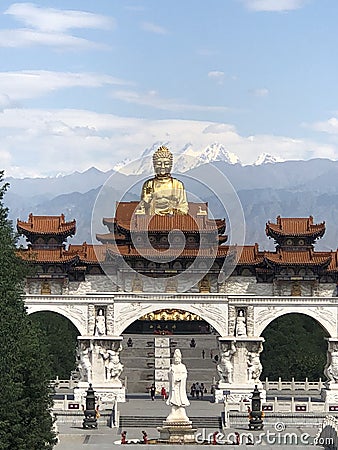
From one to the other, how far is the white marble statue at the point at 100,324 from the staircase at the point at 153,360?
5.40 meters

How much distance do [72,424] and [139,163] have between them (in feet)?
114

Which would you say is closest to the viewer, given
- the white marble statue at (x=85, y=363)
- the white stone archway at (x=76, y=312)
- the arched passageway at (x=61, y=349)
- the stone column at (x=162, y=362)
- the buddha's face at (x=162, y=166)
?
the white marble statue at (x=85, y=363)

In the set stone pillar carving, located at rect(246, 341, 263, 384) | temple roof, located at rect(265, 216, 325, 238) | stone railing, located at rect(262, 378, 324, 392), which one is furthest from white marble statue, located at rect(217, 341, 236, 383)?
temple roof, located at rect(265, 216, 325, 238)

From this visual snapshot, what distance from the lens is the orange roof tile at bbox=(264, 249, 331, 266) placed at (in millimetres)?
62906

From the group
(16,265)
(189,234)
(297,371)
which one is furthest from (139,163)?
(16,265)

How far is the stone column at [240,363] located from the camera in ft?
186

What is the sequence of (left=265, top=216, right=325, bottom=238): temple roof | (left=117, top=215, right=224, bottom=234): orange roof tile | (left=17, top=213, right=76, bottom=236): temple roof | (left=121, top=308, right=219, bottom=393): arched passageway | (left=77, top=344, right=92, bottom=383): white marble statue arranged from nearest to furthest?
(left=77, top=344, right=92, bottom=383): white marble statue
(left=121, top=308, right=219, bottom=393): arched passageway
(left=265, top=216, right=325, bottom=238): temple roof
(left=17, top=213, right=76, bottom=236): temple roof
(left=117, top=215, right=224, bottom=234): orange roof tile

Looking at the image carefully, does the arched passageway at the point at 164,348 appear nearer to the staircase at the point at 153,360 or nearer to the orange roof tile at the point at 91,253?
the staircase at the point at 153,360

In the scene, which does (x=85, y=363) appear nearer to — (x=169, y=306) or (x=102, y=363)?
(x=102, y=363)

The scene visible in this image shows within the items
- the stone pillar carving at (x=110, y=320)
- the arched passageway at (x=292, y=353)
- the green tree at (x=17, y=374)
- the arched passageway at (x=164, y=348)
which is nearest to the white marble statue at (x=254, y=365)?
the arched passageway at (x=164, y=348)

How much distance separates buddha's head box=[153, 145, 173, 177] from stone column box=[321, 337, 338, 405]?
21233 millimetres

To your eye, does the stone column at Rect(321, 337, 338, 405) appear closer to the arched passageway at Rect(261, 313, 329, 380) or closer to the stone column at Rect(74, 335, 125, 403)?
the arched passageway at Rect(261, 313, 329, 380)

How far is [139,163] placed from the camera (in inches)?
3290

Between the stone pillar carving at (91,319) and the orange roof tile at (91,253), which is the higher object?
the orange roof tile at (91,253)
